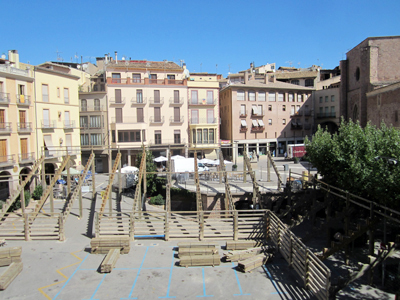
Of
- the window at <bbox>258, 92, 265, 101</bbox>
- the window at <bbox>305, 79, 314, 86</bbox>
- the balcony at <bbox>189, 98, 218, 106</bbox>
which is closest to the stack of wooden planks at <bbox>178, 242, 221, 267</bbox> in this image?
the balcony at <bbox>189, 98, 218, 106</bbox>

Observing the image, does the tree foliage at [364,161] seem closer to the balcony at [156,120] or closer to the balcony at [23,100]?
the balcony at [23,100]

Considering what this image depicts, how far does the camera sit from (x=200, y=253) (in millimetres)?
13188

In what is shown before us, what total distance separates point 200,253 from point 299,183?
45.8ft

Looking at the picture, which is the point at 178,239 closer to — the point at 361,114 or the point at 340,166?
the point at 340,166

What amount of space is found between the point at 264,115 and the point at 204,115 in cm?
1042

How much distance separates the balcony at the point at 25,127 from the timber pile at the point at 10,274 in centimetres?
1935

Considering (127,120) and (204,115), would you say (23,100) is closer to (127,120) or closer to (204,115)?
(127,120)

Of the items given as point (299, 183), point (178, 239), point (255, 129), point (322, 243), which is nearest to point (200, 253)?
point (178, 239)

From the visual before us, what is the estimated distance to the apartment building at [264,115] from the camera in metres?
47.8

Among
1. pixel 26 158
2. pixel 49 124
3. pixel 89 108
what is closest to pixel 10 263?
pixel 26 158

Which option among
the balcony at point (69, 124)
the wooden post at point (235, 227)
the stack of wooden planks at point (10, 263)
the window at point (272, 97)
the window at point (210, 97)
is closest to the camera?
the stack of wooden planks at point (10, 263)

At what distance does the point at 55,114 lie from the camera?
3347 cm

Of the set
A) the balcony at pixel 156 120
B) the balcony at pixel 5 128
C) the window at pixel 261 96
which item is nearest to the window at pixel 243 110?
the window at pixel 261 96

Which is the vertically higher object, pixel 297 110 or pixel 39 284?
pixel 297 110
